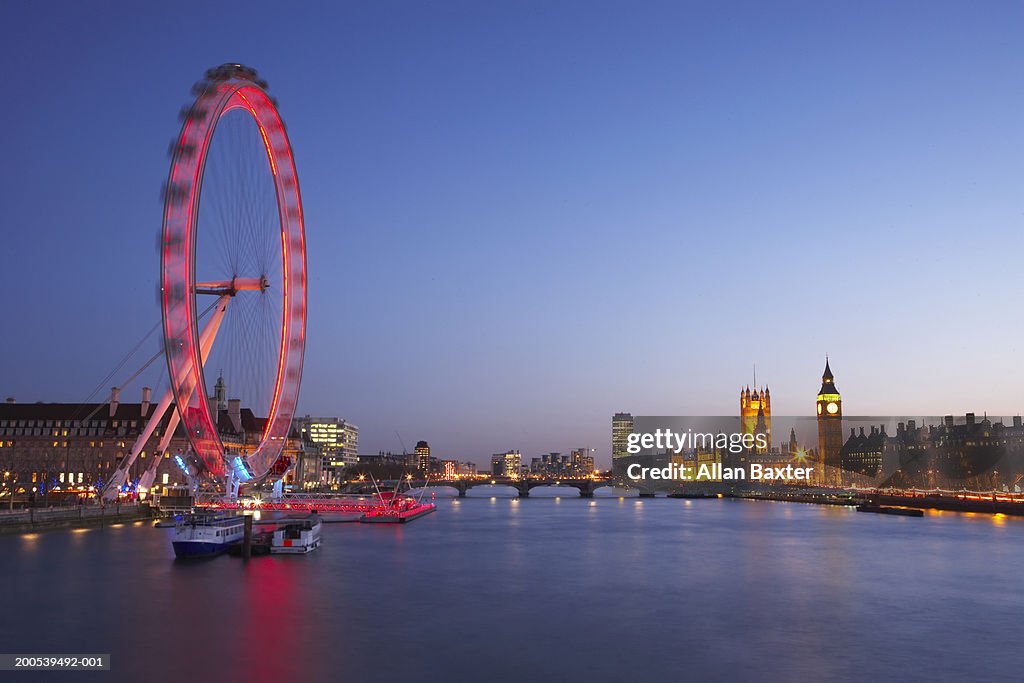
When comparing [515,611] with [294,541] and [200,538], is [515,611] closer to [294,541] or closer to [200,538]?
[200,538]

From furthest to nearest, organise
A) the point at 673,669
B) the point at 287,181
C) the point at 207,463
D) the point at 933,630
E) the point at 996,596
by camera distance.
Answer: the point at 287,181
the point at 207,463
the point at 996,596
the point at 933,630
the point at 673,669

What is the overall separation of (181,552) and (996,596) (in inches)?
1928

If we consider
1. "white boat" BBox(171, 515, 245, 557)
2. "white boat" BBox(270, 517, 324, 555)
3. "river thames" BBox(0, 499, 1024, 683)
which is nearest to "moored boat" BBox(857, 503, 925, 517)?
"river thames" BBox(0, 499, 1024, 683)

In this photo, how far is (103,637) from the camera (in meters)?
35.1

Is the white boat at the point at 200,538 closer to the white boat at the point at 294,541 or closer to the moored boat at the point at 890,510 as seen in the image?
the white boat at the point at 294,541

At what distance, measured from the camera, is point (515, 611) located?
1692 inches

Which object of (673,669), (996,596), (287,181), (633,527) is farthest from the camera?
(633,527)

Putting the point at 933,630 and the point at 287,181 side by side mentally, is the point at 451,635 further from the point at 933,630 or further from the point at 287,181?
the point at 287,181

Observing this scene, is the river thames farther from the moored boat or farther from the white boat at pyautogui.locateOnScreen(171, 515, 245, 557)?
the moored boat

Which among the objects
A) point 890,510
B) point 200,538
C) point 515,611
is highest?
point 200,538

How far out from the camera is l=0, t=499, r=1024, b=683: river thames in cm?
3188

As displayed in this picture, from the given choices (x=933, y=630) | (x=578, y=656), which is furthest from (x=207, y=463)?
(x=933, y=630)

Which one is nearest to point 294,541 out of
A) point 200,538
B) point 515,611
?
point 200,538

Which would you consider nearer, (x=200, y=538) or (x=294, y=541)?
(x=200, y=538)
